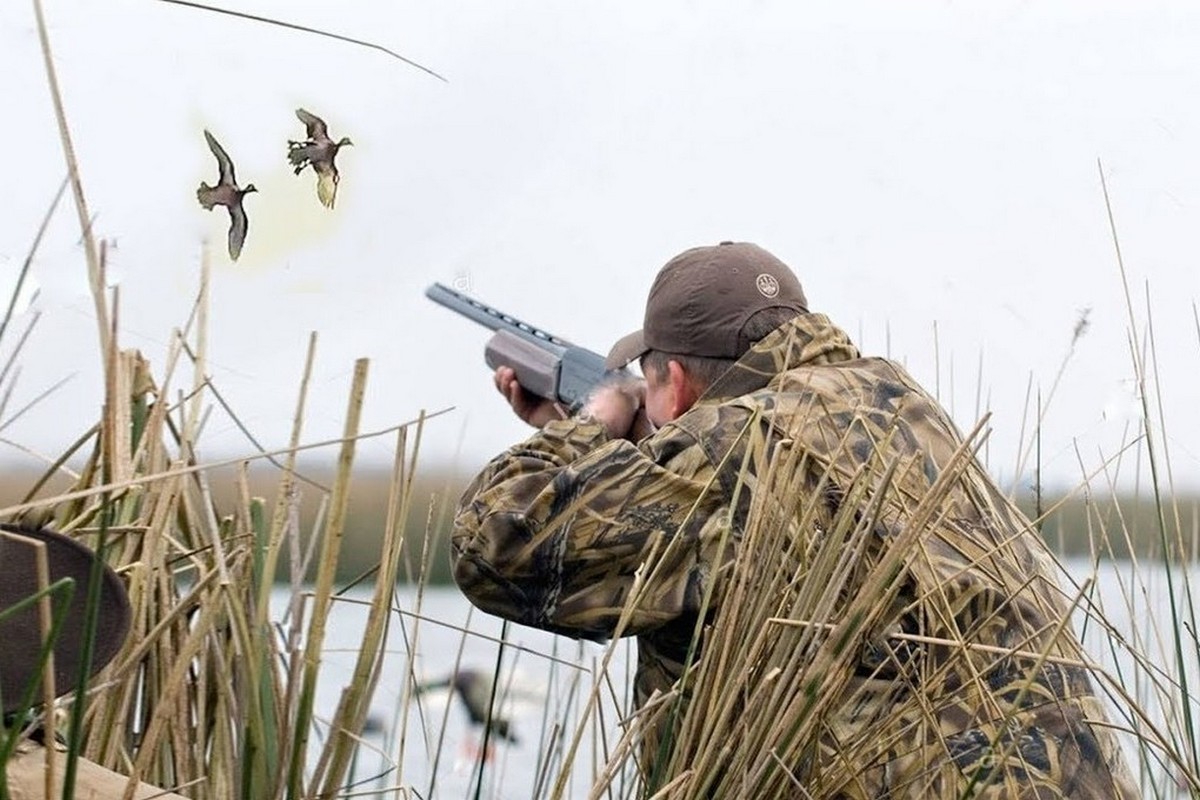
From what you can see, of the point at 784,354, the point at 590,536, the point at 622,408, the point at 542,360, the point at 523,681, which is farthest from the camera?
the point at 523,681

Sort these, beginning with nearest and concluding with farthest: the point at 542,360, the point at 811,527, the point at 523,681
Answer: the point at 811,527, the point at 542,360, the point at 523,681

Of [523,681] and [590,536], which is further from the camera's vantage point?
[523,681]

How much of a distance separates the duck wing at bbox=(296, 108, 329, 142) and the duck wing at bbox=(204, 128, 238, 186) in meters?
0.07

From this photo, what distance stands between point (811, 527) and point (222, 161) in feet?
2.64

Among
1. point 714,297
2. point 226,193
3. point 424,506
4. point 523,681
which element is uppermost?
point 226,193

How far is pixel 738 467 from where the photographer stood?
215cm

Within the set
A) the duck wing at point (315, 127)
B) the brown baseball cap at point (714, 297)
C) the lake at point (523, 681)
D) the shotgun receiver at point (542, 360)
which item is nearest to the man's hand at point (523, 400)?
the shotgun receiver at point (542, 360)

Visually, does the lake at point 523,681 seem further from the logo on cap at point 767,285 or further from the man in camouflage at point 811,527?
the logo on cap at point 767,285

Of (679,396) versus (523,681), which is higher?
(679,396)

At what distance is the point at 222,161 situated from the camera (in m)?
1.27

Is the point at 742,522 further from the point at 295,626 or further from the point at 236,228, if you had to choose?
the point at 236,228

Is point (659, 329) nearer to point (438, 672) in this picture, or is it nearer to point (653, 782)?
point (653, 782)

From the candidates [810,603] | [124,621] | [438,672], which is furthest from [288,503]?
[438,672]

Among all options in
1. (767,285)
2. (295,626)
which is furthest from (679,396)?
(295,626)
